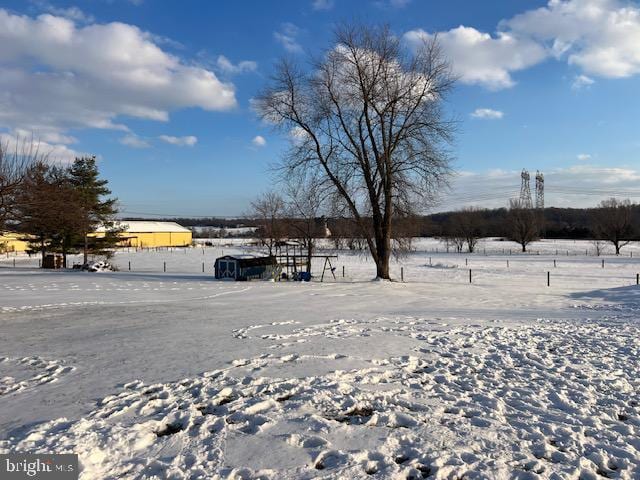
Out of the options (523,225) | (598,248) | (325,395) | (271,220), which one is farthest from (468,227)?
(325,395)

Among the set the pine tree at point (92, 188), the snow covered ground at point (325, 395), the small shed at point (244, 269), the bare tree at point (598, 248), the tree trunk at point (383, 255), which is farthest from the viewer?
the bare tree at point (598, 248)

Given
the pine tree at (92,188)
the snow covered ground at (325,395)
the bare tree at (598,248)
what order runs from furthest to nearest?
1. the bare tree at (598,248)
2. the pine tree at (92,188)
3. the snow covered ground at (325,395)

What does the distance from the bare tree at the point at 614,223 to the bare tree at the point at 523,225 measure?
9.30 m

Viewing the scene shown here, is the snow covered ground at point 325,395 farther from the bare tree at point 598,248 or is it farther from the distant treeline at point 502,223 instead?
the bare tree at point 598,248

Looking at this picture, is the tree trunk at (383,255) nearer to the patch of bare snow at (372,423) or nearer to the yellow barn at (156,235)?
the patch of bare snow at (372,423)

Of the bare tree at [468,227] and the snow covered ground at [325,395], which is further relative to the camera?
the bare tree at [468,227]

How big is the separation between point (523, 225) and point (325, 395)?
Answer: 78.1m

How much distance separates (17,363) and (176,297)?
10134 millimetres

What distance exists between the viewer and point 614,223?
220 ft

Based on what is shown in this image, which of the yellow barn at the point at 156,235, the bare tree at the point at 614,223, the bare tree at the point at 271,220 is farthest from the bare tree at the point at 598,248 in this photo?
the yellow barn at the point at 156,235

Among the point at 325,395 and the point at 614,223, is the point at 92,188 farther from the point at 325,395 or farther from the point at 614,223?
the point at 614,223

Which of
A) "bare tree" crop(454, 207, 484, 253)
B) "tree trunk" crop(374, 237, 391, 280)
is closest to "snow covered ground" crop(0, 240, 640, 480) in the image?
"tree trunk" crop(374, 237, 391, 280)

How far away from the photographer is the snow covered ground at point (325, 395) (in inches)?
159

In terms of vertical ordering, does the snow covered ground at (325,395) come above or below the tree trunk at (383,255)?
below
